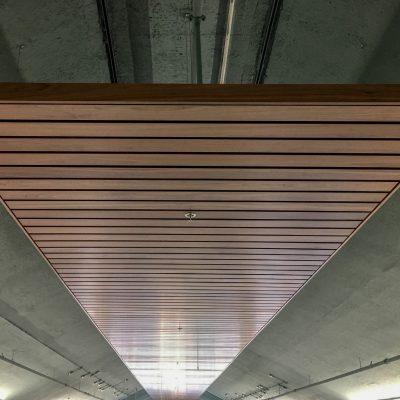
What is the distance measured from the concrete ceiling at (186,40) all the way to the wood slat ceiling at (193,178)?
120cm

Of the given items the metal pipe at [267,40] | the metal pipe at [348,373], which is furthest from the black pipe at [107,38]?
the metal pipe at [348,373]

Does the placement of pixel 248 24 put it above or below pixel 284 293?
above

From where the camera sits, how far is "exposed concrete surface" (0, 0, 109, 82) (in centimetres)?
329

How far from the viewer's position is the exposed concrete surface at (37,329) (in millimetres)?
6852

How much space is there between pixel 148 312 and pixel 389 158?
451 centimetres

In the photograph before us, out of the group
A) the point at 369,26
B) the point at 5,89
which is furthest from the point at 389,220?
the point at 5,89

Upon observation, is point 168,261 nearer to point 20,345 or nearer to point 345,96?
point 345,96

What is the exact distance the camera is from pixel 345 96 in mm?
2369

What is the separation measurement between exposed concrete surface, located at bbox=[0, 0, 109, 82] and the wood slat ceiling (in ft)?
3.86

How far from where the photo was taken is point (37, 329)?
9.80 meters

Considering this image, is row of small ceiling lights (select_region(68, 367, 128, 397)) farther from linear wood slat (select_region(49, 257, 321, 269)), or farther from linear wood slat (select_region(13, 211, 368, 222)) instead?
linear wood slat (select_region(13, 211, 368, 222))

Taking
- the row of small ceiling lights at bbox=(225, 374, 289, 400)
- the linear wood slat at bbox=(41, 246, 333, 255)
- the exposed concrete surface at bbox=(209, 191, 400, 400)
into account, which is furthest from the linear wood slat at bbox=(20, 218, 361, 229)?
the row of small ceiling lights at bbox=(225, 374, 289, 400)

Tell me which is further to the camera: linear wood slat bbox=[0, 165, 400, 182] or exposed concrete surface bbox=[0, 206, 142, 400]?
exposed concrete surface bbox=[0, 206, 142, 400]

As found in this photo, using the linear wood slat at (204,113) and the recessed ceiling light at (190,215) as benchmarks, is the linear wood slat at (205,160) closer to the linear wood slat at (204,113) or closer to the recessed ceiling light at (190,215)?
the linear wood slat at (204,113)
